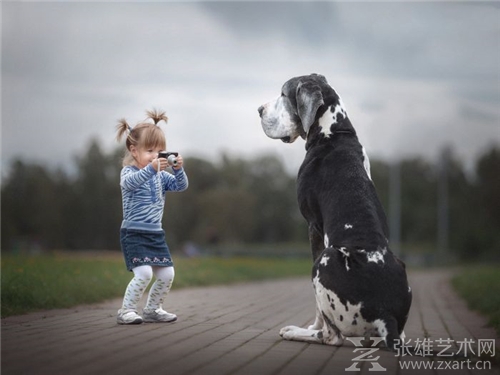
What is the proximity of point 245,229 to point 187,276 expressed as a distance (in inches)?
1655

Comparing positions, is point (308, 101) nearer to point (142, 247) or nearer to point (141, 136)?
point (141, 136)

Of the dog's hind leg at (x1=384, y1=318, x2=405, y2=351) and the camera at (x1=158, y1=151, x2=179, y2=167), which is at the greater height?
the camera at (x1=158, y1=151, x2=179, y2=167)

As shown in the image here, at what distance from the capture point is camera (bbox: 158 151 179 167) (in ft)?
21.9

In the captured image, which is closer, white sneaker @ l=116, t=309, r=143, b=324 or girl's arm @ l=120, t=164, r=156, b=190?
girl's arm @ l=120, t=164, r=156, b=190

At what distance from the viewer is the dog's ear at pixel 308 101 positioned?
21.2ft

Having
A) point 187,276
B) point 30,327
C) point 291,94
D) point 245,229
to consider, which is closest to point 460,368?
point 291,94

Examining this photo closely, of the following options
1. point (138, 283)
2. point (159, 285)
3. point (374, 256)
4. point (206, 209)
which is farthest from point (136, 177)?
point (206, 209)

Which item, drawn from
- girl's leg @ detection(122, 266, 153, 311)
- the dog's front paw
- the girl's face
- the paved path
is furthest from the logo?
the girl's face

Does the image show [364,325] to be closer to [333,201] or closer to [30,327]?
[333,201]

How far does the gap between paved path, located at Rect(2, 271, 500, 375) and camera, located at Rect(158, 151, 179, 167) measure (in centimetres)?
146

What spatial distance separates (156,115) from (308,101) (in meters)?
1.53

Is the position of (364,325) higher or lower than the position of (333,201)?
lower

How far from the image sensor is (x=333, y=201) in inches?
237

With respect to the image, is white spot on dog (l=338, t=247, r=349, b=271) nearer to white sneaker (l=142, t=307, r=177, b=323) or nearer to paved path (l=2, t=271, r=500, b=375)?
paved path (l=2, t=271, r=500, b=375)
